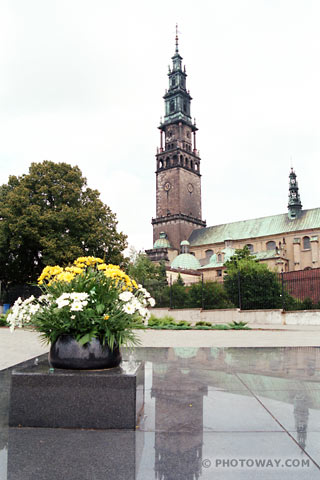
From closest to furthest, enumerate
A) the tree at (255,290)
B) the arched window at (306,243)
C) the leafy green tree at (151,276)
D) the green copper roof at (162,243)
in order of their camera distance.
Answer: the tree at (255,290), the leafy green tree at (151,276), the arched window at (306,243), the green copper roof at (162,243)

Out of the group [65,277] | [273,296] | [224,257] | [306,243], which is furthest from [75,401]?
[306,243]

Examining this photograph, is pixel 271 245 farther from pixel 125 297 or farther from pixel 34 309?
pixel 34 309

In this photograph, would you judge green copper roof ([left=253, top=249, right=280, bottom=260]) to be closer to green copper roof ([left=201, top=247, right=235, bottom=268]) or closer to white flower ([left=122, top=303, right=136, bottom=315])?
green copper roof ([left=201, top=247, right=235, bottom=268])

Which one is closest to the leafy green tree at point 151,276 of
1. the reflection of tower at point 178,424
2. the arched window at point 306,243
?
the reflection of tower at point 178,424

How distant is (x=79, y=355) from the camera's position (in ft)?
13.0

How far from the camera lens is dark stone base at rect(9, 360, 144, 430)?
369 cm

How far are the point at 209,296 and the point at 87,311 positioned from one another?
24.3 meters

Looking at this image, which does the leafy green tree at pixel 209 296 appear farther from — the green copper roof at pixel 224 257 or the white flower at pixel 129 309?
the green copper roof at pixel 224 257

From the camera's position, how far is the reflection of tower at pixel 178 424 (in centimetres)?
281

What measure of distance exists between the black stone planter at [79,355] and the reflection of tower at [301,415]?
6.39ft

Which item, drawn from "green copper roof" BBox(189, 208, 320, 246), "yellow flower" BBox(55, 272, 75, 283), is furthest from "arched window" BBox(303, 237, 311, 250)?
"yellow flower" BBox(55, 272, 75, 283)

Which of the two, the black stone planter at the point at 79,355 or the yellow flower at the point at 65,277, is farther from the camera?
the yellow flower at the point at 65,277

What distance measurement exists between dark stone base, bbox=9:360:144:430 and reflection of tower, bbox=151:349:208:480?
16.1 inches

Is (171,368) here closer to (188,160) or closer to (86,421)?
(86,421)
